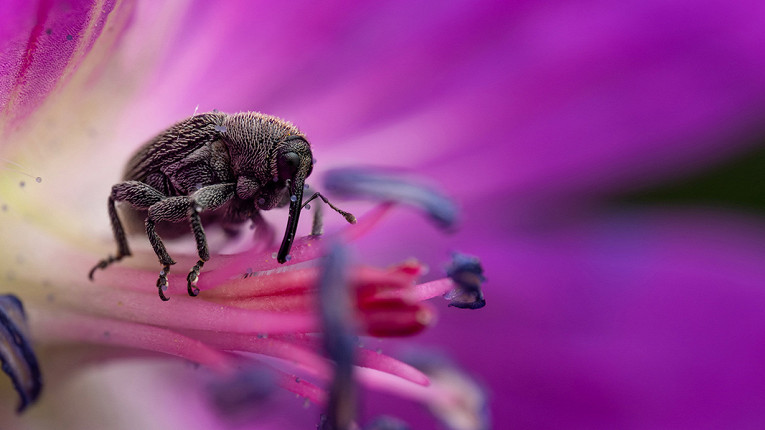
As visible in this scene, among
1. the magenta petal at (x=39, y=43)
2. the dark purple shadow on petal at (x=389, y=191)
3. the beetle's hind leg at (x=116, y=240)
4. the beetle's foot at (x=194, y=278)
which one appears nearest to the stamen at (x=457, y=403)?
the dark purple shadow on petal at (x=389, y=191)

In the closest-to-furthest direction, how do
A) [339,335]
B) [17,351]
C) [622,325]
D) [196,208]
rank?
[339,335], [196,208], [17,351], [622,325]

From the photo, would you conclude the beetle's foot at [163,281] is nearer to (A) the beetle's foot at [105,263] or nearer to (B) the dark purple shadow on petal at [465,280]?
(A) the beetle's foot at [105,263]

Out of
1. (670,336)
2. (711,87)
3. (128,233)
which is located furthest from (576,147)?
(128,233)

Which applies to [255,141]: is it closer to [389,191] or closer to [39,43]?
[389,191]

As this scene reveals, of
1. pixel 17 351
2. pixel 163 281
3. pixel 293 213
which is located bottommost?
pixel 17 351

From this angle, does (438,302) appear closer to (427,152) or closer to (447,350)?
(447,350)

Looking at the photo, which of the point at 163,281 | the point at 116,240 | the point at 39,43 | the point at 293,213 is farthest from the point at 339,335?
the point at 39,43
